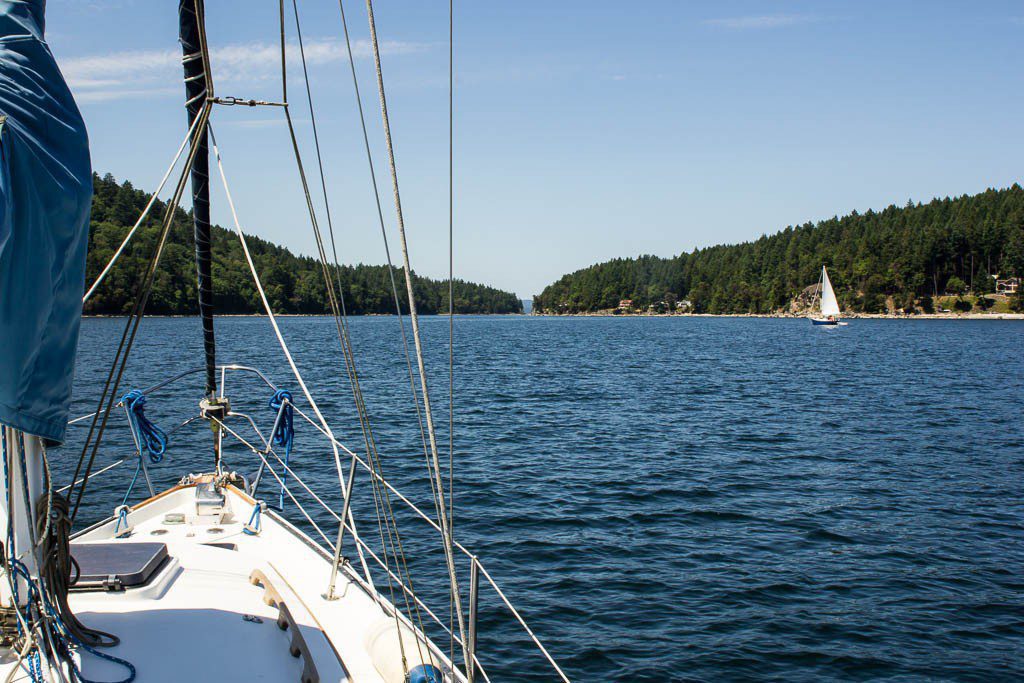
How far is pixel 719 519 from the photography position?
13555 mm

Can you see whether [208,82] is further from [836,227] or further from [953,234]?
[836,227]

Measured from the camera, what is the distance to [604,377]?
40.2m

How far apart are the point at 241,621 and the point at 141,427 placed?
471 cm

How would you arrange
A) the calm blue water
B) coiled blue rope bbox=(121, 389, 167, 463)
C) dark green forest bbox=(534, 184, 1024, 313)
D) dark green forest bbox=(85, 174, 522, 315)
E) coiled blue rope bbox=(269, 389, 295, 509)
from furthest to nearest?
1. dark green forest bbox=(534, 184, 1024, 313)
2. dark green forest bbox=(85, 174, 522, 315)
3. coiled blue rope bbox=(269, 389, 295, 509)
4. the calm blue water
5. coiled blue rope bbox=(121, 389, 167, 463)

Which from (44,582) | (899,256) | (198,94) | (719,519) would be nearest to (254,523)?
(44,582)

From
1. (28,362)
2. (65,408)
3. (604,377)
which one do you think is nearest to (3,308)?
(28,362)

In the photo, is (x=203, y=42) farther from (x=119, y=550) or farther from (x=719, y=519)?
(x=719, y=519)

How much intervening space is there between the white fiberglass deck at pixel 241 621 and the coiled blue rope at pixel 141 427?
6.14 feet

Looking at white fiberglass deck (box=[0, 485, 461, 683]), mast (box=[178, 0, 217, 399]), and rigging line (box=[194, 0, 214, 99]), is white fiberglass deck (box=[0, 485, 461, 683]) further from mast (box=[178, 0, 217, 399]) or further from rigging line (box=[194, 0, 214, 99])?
rigging line (box=[194, 0, 214, 99])

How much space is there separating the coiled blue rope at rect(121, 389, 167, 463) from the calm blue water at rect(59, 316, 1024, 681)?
398 cm

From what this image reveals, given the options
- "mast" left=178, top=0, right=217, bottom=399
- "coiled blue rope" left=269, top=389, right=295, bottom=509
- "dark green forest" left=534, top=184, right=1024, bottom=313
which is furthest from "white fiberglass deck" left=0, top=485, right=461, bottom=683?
"dark green forest" left=534, top=184, right=1024, bottom=313

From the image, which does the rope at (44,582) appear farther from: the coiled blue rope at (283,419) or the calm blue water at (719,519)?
the calm blue water at (719,519)

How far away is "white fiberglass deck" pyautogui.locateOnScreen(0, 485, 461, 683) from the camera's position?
4.25 meters

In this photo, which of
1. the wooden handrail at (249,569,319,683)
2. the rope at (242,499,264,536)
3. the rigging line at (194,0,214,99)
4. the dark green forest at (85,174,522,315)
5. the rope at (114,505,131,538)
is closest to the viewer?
the wooden handrail at (249,569,319,683)
